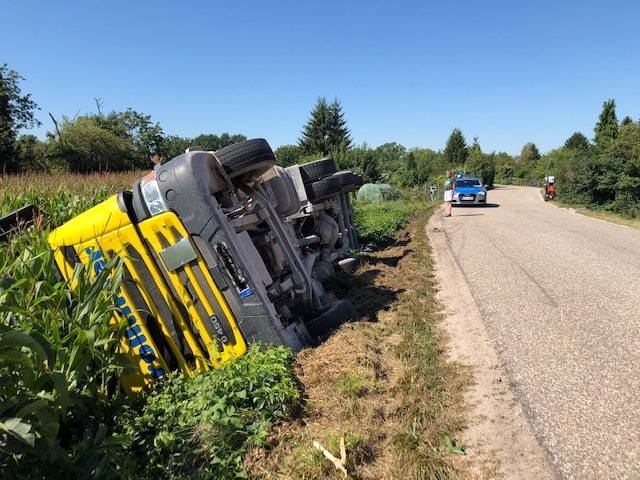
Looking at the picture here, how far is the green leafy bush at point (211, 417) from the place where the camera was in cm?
238

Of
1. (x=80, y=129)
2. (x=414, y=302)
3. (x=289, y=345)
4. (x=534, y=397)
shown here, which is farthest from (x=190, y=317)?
(x=80, y=129)

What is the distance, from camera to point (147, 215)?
11.5 feet

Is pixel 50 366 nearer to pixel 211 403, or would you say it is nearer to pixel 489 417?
pixel 211 403

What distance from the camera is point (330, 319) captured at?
4.31 m

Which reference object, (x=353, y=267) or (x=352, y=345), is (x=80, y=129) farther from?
(x=352, y=345)

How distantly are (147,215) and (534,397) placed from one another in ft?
11.1

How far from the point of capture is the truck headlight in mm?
3486

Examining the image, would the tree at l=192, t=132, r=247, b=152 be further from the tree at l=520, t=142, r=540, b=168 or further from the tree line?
the tree at l=520, t=142, r=540, b=168

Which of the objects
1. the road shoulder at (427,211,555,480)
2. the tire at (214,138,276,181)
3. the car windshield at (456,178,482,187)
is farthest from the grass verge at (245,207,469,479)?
the car windshield at (456,178,482,187)

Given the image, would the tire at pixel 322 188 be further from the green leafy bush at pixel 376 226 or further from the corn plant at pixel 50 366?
the corn plant at pixel 50 366

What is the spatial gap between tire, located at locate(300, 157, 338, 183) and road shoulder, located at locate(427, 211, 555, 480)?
409cm

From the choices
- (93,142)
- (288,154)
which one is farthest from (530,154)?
(93,142)

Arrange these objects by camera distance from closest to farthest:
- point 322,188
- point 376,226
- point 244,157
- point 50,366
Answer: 1. point 50,366
2. point 244,157
3. point 322,188
4. point 376,226

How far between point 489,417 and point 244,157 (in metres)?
2.99
